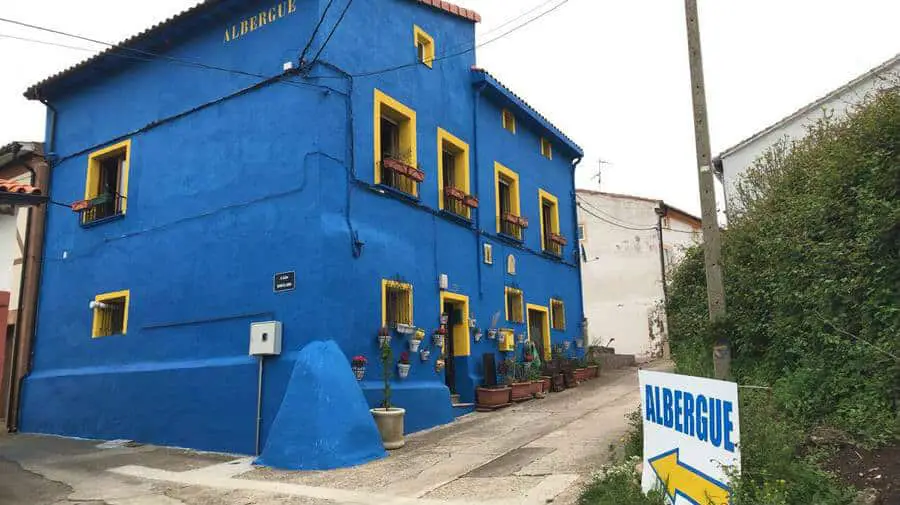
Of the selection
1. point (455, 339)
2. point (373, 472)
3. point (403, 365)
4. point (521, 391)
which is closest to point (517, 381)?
point (521, 391)

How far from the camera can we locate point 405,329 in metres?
10.9

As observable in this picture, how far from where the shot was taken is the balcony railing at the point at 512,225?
15.4 metres

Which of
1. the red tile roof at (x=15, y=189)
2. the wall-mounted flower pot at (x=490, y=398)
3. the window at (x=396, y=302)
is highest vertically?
the red tile roof at (x=15, y=189)

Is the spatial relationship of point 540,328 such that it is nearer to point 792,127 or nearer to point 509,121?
point 509,121

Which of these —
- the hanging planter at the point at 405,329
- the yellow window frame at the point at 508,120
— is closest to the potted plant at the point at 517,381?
the hanging planter at the point at 405,329

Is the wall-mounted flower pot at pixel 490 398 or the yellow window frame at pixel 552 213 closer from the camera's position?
the wall-mounted flower pot at pixel 490 398

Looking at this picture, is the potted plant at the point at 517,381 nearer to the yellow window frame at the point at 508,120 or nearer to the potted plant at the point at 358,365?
the potted plant at the point at 358,365

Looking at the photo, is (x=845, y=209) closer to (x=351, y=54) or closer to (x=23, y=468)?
(x=351, y=54)

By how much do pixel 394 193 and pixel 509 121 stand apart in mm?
6059

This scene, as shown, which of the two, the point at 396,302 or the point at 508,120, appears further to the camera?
the point at 508,120

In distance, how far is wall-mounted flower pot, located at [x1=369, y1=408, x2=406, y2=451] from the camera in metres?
9.29

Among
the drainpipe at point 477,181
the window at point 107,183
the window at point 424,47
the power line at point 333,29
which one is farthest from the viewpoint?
the drainpipe at point 477,181

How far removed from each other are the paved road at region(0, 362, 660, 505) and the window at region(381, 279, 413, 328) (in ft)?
6.43

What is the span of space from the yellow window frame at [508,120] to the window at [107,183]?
847 centimetres
